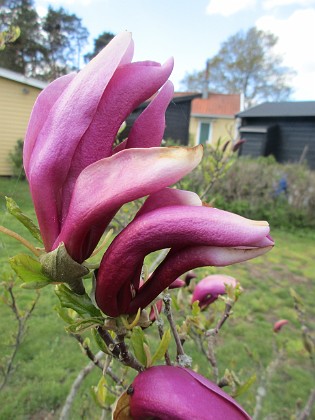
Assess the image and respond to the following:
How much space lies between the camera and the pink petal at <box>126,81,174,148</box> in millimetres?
581

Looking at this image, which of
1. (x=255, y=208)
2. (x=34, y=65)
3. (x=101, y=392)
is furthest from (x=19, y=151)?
(x=34, y=65)

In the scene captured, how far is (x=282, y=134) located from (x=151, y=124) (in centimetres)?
1876

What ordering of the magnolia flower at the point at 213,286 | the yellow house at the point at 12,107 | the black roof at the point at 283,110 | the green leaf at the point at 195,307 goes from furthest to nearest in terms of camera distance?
the black roof at the point at 283,110, the yellow house at the point at 12,107, the magnolia flower at the point at 213,286, the green leaf at the point at 195,307

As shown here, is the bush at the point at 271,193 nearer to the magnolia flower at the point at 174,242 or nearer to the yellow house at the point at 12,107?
the yellow house at the point at 12,107

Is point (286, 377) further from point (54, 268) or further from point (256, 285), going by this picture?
point (54, 268)

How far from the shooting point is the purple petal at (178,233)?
0.48 metres

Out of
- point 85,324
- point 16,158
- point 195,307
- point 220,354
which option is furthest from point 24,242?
point 16,158

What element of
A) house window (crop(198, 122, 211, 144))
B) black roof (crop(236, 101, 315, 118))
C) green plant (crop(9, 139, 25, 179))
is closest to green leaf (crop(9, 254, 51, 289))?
green plant (crop(9, 139, 25, 179))

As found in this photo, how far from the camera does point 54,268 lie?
21.2 inches

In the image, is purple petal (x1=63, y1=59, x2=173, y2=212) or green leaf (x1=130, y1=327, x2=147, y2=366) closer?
purple petal (x1=63, y1=59, x2=173, y2=212)

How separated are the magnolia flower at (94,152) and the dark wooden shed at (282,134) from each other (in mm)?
16946

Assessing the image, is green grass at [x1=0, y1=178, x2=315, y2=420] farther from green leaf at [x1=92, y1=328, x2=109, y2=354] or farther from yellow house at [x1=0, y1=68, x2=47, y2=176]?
yellow house at [x1=0, y1=68, x2=47, y2=176]

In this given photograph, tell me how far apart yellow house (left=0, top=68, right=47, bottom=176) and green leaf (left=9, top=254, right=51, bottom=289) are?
10955 millimetres

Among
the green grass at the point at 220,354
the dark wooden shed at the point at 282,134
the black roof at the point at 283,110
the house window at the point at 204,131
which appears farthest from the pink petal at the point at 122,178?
the house window at the point at 204,131
